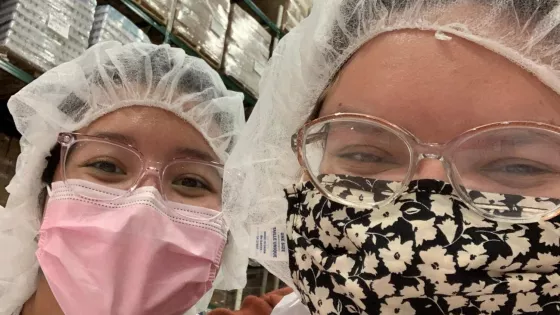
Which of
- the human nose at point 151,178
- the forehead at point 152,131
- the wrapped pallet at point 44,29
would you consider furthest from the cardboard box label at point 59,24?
the human nose at point 151,178

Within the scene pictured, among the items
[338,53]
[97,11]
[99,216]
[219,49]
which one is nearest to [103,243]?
[99,216]

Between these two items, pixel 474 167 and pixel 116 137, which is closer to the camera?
pixel 474 167

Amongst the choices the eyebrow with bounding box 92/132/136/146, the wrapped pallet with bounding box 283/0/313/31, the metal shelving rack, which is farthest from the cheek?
the wrapped pallet with bounding box 283/0/313/31

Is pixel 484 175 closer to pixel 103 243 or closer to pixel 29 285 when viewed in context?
pixel 103 243

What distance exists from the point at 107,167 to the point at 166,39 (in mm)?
1426

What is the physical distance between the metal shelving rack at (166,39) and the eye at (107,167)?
0.83 metres

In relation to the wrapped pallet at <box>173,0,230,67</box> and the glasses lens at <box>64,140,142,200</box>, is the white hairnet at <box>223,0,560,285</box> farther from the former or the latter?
the wrapped pallet at <box>173,0,230,67</box>

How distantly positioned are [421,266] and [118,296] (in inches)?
30.6

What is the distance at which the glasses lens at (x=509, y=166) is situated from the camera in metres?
0.68

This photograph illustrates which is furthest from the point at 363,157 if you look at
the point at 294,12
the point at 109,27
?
the point at 294,12

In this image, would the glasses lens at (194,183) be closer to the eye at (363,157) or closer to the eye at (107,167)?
the eye at (107,167)

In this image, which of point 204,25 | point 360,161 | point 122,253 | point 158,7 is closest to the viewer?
point 360,161

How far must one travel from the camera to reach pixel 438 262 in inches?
25.6

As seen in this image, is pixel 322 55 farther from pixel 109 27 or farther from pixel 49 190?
pixel 109 27
